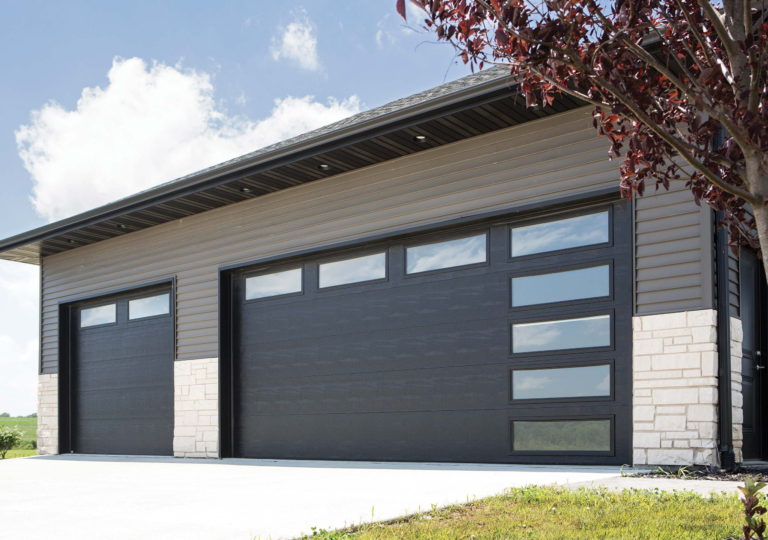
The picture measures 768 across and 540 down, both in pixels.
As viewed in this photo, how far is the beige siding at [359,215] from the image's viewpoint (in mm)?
7543

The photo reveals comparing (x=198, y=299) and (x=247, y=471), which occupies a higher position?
(x=198, y=299)

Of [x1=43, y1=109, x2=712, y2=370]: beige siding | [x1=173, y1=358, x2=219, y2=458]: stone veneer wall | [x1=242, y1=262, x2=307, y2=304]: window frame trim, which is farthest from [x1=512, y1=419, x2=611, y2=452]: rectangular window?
[x1=173, y1=358, x2=219, y2=458]: stone veneer wall

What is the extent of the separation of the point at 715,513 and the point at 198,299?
8682 millimetres

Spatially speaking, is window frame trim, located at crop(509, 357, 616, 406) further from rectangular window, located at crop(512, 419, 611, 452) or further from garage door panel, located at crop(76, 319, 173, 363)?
garage door panel, located at crop(76, 319, 173, 363)

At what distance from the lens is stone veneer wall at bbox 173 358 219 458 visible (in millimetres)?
10781

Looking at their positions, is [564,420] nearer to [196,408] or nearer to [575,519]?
[575,519]

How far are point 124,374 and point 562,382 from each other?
26.8 feet

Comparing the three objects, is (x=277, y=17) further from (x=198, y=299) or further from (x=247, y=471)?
(x=247, y=471)

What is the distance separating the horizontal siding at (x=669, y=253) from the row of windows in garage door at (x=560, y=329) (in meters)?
0.39

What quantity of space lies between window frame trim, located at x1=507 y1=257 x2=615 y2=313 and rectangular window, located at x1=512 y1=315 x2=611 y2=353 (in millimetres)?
171

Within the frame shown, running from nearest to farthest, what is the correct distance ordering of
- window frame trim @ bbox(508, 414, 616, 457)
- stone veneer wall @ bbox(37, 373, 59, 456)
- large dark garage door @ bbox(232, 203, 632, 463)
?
window frame trim @ bbox(508, 414, 616, 457)
large dark garage door @ bbox(232, 203, 632, 463)
stone veneer wall @ bbox(37, 373, 59, 456)

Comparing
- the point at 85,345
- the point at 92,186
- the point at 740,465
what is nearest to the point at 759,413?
the point at 740,465

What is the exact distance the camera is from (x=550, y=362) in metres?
7.70

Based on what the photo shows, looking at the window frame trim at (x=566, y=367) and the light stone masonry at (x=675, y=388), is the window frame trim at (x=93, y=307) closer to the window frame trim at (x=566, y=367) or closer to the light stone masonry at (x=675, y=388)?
the window frame trim at (x=566, y=367)
